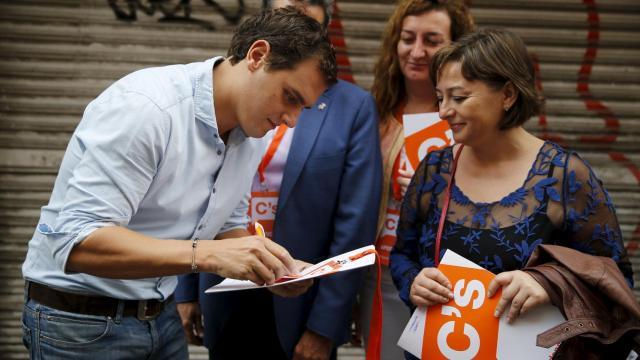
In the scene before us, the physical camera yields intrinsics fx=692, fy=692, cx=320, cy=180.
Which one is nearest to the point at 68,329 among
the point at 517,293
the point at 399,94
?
the point at 517,293

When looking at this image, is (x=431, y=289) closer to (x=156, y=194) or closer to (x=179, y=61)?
(x=156, y=194)

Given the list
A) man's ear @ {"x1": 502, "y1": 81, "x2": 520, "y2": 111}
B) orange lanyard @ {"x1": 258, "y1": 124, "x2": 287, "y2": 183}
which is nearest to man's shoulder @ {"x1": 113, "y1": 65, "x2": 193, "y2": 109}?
orange lanyard @ {"x1": 258, "y1": 124, "x2": 287, "y2": 183}

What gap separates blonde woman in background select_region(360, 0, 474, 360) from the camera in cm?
299

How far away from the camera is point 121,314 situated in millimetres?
2088

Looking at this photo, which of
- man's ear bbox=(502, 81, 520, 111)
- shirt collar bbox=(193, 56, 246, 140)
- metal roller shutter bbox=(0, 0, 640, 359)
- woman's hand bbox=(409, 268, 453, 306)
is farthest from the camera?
metal roller shutter bbox=(0, 0, 640, 359)

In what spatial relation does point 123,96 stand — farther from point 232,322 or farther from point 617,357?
point 617,357

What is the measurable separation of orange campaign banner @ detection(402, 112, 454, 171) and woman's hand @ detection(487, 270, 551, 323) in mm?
810

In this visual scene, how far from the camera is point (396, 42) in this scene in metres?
3.15

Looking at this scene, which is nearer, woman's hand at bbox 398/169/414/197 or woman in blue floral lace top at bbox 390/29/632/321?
woman in blue floral lace top at bbox 390/29/632/321

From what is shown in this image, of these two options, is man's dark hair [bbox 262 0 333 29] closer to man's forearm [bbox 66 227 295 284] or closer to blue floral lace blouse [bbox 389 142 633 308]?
blue floral lace blouse [bbox 389 142 633 308]

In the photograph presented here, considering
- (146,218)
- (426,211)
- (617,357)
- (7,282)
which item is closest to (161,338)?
(146,218)

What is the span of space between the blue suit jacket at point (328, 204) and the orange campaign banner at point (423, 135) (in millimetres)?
139

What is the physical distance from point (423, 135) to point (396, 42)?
1.77 feet

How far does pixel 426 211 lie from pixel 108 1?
9.24ft
